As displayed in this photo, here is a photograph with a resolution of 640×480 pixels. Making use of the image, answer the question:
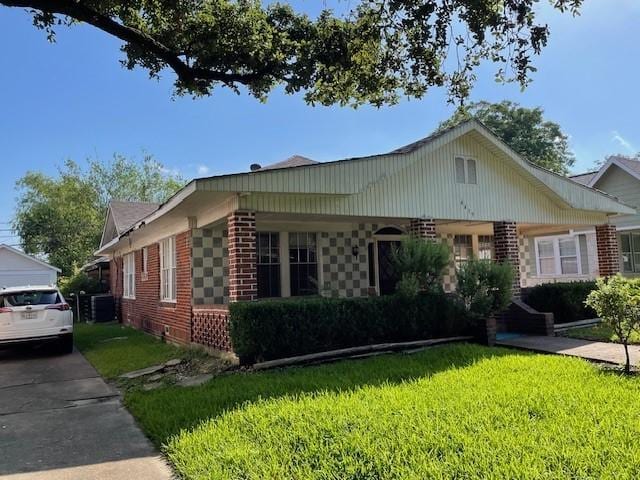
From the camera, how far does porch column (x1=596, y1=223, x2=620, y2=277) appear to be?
1419 cm

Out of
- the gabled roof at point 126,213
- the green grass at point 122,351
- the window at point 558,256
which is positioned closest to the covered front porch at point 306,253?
the green grass at point 122,351

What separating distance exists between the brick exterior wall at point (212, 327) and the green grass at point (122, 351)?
1.57 ft

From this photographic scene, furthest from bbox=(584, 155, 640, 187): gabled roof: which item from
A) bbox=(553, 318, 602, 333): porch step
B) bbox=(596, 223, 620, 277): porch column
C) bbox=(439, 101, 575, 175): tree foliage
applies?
bbox=(439, 101, 575, 175): tree foliage

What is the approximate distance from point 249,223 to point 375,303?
9.23ft

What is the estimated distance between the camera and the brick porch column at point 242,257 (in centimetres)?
841

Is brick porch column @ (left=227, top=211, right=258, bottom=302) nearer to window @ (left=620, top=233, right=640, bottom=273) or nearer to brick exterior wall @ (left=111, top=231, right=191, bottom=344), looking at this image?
brick exterior wall @ (left=111, top=231, right=191, bottom=344)

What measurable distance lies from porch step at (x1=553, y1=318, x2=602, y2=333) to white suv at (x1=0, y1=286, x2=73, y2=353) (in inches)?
451

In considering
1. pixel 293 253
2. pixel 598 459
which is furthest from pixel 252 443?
pixel 293 253

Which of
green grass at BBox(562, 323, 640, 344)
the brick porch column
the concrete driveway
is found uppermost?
the brick porch column

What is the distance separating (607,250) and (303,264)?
357 inches

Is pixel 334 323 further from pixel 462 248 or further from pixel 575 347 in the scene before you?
pixel 462 248

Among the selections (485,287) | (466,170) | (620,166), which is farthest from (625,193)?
(485,287)

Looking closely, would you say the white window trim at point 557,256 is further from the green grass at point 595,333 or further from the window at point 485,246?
the green grass at point 595,333

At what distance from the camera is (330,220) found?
12.2 m
